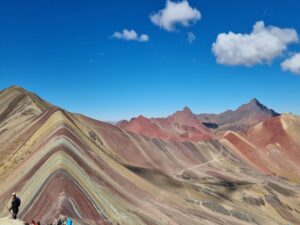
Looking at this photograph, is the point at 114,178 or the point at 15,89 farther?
the point at 15,89

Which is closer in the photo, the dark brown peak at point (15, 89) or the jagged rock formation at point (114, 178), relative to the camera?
the jagged rock formation at point (114, 178)

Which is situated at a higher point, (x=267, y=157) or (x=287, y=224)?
(x=267, y=157)

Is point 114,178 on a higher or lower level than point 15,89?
lower

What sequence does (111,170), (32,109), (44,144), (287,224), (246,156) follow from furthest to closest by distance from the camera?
1. (246,156)
2. (32,109)
3. (287,224)
4. (111,170)
5. (44,144)

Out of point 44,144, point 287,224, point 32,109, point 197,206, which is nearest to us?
point 44,144

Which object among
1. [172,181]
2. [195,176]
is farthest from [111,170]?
[195,176]

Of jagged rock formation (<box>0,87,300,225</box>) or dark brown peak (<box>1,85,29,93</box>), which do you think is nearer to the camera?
jagged rock formation (<box>0,87,300,225</box>)

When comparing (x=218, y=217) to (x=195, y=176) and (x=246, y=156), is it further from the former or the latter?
(x=246, y=156)

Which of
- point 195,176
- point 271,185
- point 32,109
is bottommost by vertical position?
point 32,109
